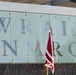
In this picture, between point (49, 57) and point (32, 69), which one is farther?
point (32, 69)

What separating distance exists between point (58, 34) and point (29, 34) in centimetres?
87

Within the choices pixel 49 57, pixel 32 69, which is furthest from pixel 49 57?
pixel 32 69

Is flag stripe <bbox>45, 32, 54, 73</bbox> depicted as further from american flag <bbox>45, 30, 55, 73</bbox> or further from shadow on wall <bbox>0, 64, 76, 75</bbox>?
shadow on wall <bbox>0, 64, 76, 75</bbox>

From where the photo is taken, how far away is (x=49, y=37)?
8.34 metres

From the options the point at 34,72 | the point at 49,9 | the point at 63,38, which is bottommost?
the point at 34,72

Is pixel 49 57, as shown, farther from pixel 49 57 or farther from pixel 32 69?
pixel 32 69

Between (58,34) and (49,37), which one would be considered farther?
(58,34)

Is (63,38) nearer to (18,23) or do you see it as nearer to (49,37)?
(49,37)

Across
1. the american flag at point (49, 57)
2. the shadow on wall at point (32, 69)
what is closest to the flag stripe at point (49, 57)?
the american flag at point (49, 57)

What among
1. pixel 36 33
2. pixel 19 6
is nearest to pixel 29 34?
pixel 36 33

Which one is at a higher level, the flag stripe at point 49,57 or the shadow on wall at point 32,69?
the flag stripe at point 49,57

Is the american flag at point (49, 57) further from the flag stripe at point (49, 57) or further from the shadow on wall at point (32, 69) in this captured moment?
the shadow on wall at point (32, 69)

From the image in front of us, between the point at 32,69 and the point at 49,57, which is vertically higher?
the point at 49,57

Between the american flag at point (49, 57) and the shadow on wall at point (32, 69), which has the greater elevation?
the american flag at point (49, 57)
